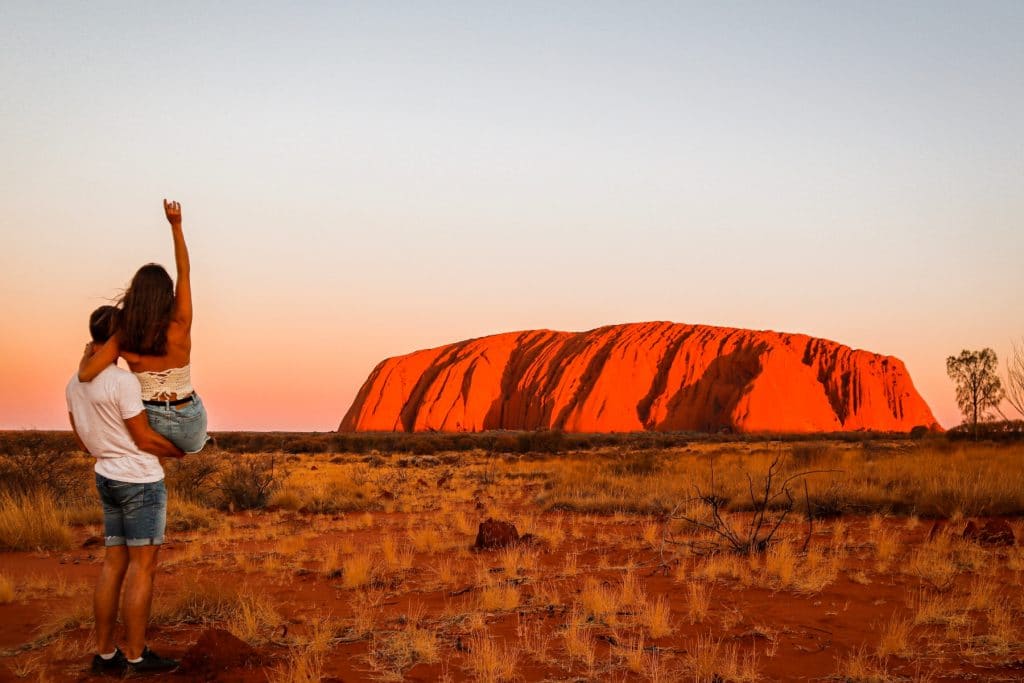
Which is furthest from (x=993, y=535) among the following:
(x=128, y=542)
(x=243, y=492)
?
(x=243, y=492)

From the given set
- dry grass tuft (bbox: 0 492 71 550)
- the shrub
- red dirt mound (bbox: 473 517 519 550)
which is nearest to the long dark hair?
red dirt mound (bbox: 473 517 519 550)

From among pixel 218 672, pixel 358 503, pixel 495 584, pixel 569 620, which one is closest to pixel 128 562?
pixel 218 672

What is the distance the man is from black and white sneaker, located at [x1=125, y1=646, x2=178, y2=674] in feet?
0.30

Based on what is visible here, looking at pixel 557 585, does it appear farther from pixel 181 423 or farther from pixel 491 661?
pixel 181 423

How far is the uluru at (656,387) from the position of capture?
2245 inches

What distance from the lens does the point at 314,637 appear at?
187 inches

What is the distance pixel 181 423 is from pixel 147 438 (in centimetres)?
17

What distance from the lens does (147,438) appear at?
12.1ft

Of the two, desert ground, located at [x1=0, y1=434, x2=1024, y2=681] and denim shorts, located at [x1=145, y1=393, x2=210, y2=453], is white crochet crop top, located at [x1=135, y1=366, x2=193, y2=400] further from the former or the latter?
desert ground, located at [x1=0, y1=434, x2=1024, y2=681]

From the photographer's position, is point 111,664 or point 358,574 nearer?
point 111,664

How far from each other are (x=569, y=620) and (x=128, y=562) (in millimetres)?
2780

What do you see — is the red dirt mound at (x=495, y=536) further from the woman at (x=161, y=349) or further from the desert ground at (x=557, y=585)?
the woman at (x=161, y=349)

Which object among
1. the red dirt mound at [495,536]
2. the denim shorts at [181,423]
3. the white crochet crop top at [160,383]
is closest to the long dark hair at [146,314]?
the white crochet crop top at [160,383]

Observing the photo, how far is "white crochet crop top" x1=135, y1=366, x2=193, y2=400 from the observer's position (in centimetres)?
370
